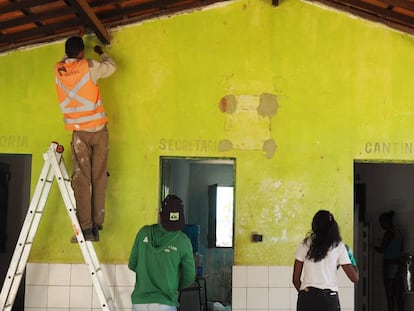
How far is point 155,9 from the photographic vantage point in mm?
5199

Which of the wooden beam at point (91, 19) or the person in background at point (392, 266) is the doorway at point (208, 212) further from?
the wooden beam at point (91, 19)

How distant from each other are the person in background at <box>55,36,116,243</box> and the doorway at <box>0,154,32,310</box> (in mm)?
2280

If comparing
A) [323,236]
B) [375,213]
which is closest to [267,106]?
[323,236]

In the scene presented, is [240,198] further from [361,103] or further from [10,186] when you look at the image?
[10,186]

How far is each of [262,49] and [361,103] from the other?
1018mm

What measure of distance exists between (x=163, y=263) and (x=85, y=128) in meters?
1.64

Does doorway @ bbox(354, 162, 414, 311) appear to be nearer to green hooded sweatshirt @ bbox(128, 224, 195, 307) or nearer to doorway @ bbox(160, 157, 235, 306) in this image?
doorway @ bbox(160, 157, 235, 306)

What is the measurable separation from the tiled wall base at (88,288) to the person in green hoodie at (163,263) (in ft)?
5.21

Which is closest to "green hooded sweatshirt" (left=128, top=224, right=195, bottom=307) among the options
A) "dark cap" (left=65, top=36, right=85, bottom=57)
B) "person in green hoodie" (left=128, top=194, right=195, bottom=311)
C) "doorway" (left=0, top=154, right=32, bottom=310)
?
"person in green hoodie" (left=128, top=194, right=195, bottom=311)

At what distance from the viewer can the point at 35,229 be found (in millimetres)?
4586

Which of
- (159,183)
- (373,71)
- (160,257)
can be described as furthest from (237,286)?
(373,71)

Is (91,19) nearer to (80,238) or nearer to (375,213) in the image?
(80,238)

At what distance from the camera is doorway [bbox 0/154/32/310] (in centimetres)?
673

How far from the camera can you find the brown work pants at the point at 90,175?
15.0 ft
